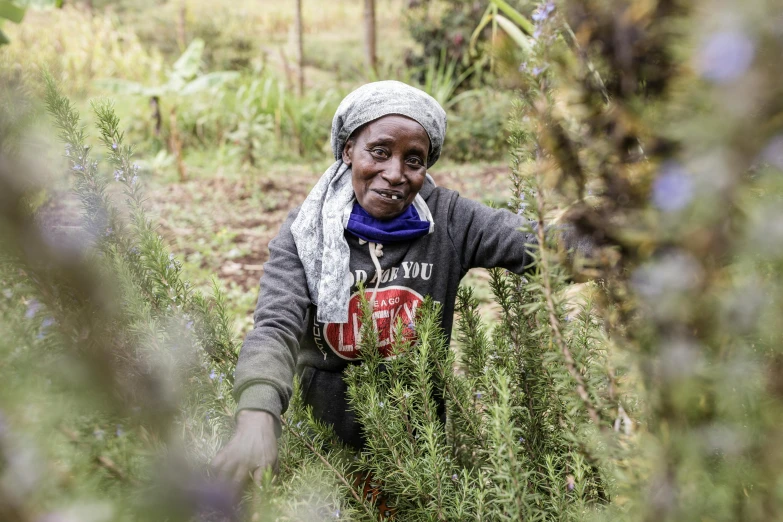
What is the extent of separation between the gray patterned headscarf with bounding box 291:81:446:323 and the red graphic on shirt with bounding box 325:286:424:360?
81mm

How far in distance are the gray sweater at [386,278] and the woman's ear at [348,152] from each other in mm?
256

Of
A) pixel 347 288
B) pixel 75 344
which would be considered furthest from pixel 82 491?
pixel 347 288

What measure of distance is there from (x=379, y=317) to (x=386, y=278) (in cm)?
15

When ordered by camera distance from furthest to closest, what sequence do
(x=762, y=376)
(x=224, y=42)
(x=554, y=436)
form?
(x=224, y=42)
(x=554, y=436)
(x=762, y=376)

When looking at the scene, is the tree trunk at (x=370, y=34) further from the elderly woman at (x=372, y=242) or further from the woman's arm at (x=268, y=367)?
the woman's arm at (x=268, y=367)

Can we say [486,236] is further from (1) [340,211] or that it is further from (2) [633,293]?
(2) [633,293]

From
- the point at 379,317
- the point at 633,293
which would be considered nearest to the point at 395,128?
the point at 379,317

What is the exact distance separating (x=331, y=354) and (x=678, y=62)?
5.15ft

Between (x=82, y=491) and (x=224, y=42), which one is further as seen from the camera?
(x=224, y=42)

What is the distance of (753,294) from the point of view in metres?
0.49

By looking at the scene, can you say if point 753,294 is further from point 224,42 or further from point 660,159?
point 224,42

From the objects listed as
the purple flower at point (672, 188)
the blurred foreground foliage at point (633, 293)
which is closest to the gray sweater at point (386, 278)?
the blurred foreground foliage at point (633, 293)

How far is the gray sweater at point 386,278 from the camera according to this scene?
1700 millimetres

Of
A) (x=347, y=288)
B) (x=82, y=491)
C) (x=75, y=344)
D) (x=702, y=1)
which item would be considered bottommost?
(x=347, y=288)
